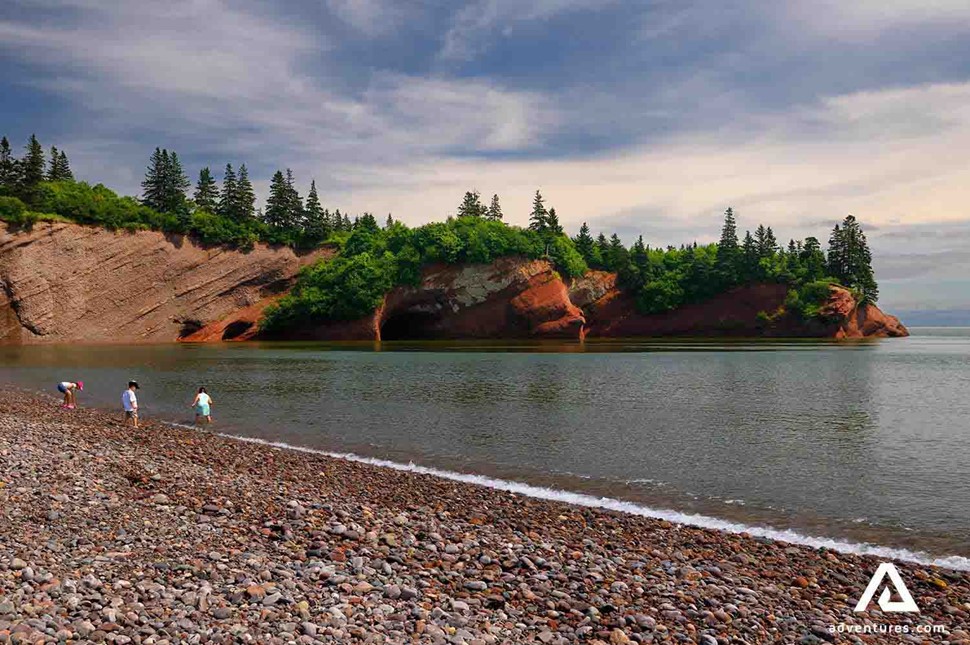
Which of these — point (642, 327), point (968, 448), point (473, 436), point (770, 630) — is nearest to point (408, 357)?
point (473, 436)

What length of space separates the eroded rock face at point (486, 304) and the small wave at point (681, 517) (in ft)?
281

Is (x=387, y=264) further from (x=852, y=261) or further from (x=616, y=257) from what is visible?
(x=852, y=261)

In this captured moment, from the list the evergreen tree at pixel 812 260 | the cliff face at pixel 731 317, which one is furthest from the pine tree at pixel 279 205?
the evergreen tree at pixel 812 260

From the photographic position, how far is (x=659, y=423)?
89.8 ft

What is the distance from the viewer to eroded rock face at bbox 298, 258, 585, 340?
10594 cm

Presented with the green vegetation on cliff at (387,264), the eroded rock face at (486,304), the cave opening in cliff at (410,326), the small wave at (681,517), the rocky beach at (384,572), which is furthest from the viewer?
the cave opening in cliff at (410,326)

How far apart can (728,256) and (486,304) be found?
4793 cm

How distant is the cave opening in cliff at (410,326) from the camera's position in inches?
4419

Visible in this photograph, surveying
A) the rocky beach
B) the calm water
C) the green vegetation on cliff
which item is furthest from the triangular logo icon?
the green vegetation on cliff

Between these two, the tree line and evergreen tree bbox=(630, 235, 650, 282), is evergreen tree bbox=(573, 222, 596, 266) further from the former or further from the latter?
the tree line

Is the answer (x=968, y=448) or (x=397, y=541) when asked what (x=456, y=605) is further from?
(x=968, y=448)

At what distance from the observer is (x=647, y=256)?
12575cm

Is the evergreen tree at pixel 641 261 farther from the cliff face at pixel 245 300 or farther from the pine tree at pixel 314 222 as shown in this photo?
the pine tree at pixel 314 222

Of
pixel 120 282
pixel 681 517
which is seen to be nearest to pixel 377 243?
pixel 120 282
